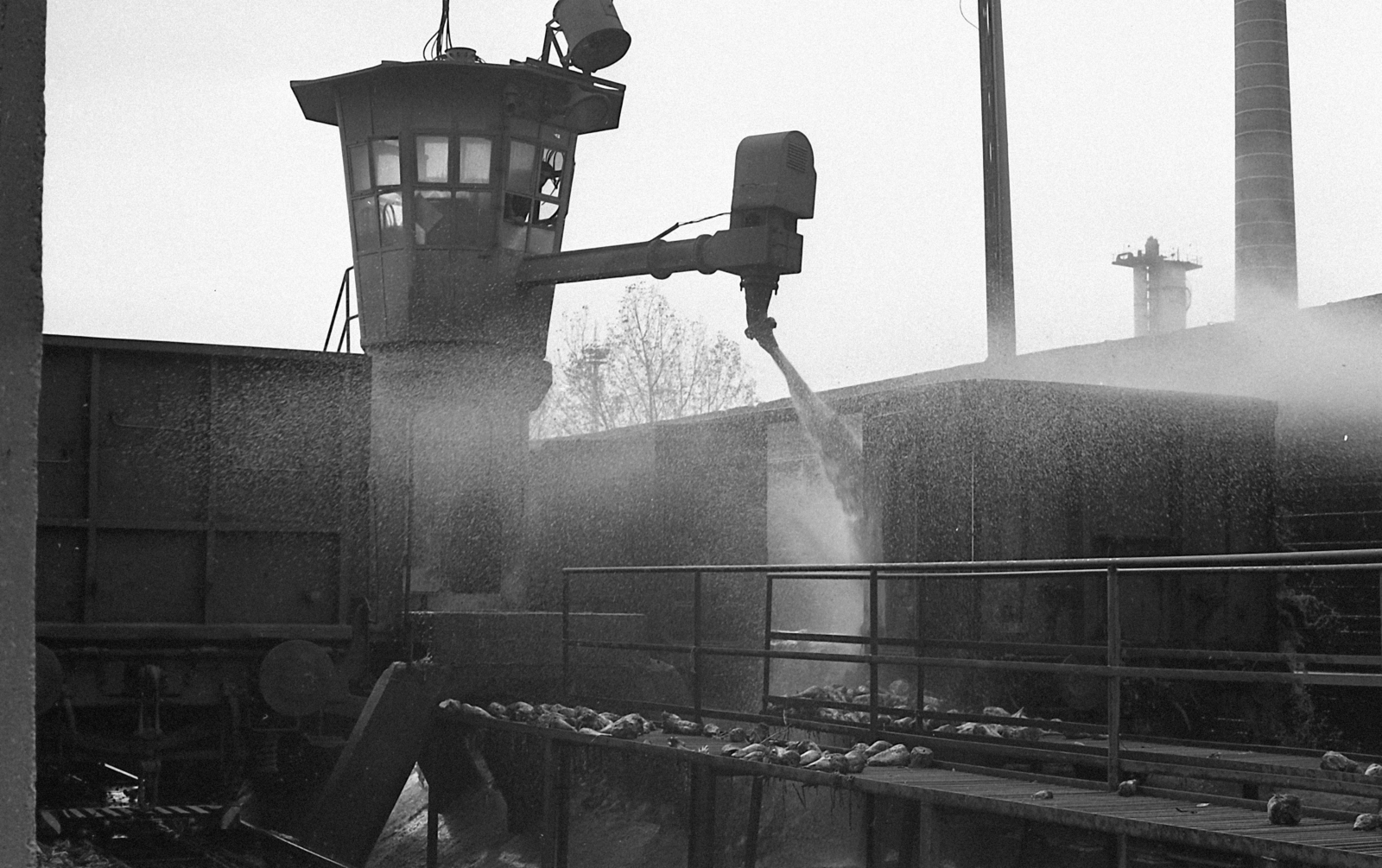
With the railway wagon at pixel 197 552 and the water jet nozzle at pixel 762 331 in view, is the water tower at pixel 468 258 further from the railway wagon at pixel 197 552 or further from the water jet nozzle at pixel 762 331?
the railway wagon at pixel 197 552

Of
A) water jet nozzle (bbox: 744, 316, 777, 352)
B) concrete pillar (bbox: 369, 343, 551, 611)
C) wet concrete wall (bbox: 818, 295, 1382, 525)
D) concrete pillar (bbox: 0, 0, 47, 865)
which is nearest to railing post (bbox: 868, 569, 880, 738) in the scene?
wet concrete wall (bbox: 818, 295, 1382, 525)

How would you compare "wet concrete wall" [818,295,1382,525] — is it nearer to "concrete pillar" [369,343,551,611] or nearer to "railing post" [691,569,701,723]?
"concrete pillar" [369,343,551,611]

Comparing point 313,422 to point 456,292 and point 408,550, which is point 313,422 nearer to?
point 408,550

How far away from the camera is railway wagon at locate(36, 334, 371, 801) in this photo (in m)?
10.0

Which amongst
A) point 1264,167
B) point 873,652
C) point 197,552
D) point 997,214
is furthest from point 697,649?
point 1264,167

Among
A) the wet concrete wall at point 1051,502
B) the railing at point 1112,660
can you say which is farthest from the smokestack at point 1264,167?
the railing at point 1112,660

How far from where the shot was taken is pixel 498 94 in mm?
16453

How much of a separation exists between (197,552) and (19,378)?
7.98 meters

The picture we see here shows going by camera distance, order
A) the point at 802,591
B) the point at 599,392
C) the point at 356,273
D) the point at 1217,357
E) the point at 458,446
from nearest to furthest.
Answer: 1. the point at 458,446
2. the point at 356,273
3. the point at 802,591
4. the point at 1217,357
5. the point at 599,392

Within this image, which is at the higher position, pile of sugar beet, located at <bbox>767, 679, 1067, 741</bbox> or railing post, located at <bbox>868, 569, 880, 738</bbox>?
railing post, located at <bbox>868, 569, 880, 738</bbox>

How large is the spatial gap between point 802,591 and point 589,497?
3006 mm

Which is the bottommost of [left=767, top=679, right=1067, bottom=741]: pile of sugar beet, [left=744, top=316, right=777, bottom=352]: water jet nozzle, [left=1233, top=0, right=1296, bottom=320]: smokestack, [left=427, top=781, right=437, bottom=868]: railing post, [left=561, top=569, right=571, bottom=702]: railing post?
[left=427, top=781, right=437, bottom=868]: railing post

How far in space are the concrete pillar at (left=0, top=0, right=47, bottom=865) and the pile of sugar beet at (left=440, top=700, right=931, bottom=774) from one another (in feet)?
16.7

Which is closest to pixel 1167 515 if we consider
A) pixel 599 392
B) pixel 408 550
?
pixel 408 550
